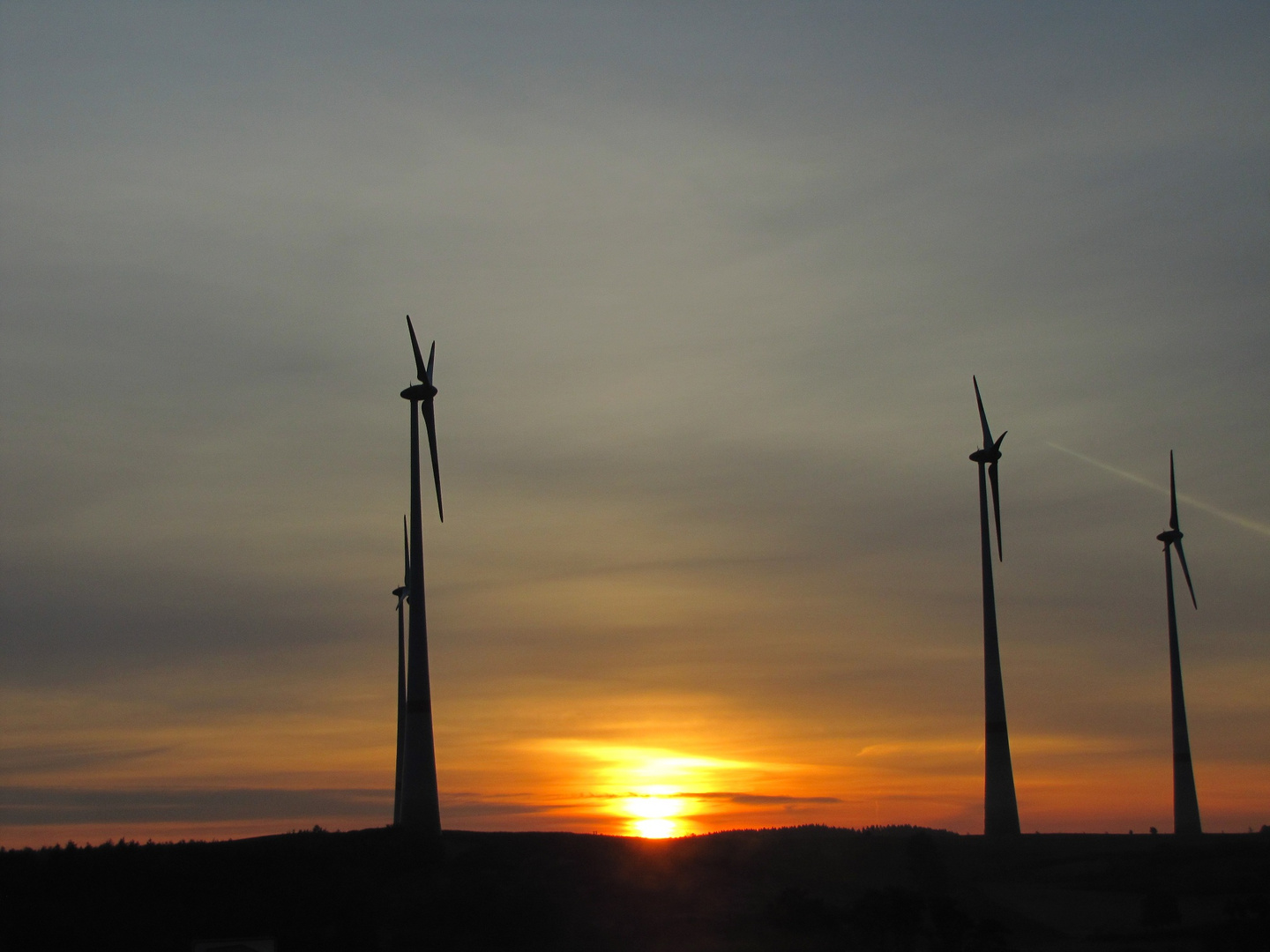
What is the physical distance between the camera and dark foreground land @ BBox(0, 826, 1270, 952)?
205 feet

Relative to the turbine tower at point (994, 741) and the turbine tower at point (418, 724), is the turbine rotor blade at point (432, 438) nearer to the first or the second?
the turbine tower at point (418, 724)

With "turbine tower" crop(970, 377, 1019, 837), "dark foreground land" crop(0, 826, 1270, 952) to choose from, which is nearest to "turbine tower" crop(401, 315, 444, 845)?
"dark foreground land" crop(0, 826, 1270, 952)

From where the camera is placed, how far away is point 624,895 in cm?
7000

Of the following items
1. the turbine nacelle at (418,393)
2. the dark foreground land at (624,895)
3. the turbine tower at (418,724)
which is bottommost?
the dark foreground land at (624,895)

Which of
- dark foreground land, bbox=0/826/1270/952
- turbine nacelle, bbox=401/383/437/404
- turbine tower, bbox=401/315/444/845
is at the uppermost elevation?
turbine nacelle, bbox=401/383/437/404

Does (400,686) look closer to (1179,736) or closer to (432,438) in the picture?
(432,438)

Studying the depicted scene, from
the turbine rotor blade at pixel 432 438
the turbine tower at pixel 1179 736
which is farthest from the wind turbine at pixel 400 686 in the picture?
the turbine tower at pixel 1179 736

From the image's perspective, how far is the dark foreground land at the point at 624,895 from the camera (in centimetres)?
6253

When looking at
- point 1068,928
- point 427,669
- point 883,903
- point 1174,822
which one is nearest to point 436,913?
point 427,669

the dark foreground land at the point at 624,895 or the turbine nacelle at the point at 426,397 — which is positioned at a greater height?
the turbine nacelle at the point at 426,397

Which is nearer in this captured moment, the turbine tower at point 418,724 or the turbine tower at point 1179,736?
the turbine tower at point 418,724

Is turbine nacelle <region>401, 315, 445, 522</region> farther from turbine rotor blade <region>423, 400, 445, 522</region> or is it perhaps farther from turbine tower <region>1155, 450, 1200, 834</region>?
turbine tower <region>1155, 450, 1200, 834</region>

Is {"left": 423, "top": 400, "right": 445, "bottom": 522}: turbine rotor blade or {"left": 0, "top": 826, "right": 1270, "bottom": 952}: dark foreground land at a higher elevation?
{"left": 423, "top": 400, "right": 445, "bottom": 522}: turbine rotor blade

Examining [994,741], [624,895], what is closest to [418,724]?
[624,895]
